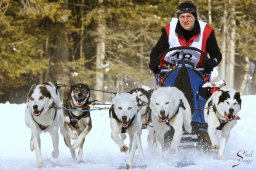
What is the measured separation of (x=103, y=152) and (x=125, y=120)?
2029 millimetres

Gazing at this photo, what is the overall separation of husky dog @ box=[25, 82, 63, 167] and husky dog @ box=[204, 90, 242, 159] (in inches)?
70.3

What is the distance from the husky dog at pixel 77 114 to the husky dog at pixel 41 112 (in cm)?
40

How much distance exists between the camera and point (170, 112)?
20.5ft

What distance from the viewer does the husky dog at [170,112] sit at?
20.2 feet

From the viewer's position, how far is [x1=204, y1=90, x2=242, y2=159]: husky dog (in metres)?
6.37

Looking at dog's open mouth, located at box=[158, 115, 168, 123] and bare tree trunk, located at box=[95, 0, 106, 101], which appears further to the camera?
bare tree trunk, located at box=[95, 0, 106, 101]

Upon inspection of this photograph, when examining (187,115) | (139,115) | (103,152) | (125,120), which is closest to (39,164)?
(125,120)

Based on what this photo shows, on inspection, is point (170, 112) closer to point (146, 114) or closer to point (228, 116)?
point (228, 116)

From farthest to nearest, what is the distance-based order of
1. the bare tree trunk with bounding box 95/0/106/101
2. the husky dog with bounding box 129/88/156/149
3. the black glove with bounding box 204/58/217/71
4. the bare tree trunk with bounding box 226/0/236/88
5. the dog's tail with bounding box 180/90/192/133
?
the bare tree trunk with bounding box 226/0/236/88, the bare tree trunk with bounding box 95/0/106/101, the husky dog with bounding box 129/88/156/149, the black glove with bounding box 204/58/217/71, the dog's tail with bounding box 180/90/192/133

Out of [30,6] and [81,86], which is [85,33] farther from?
[81,86]

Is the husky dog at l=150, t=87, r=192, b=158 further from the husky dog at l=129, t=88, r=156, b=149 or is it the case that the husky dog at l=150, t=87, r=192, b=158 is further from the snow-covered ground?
the husky dog at l=129, t=88, r=156, b=149

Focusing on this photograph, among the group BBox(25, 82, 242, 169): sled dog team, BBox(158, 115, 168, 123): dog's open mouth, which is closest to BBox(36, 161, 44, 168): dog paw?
BBox(25, 82, 242, 169): sled dog team

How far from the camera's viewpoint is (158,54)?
296 inches

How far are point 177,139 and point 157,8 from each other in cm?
1497
